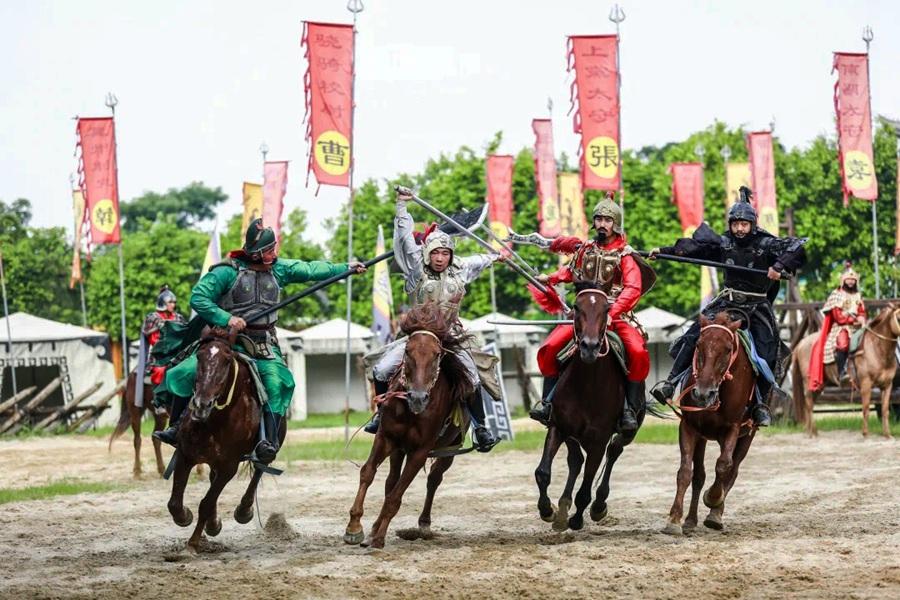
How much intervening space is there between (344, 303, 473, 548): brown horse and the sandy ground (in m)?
0.39

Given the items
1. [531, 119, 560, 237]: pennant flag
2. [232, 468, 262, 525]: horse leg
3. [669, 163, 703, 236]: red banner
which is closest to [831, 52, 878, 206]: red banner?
[669, 163, 703, 236]: red banner

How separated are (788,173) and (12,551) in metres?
42.3

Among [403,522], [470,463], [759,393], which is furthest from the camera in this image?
[470,463]

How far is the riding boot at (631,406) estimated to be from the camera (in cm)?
1146

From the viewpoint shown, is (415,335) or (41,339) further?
(41,339)

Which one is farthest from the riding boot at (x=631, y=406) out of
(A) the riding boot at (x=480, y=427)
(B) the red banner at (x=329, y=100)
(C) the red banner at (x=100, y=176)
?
(C) the red banner at (x=100, y=176)

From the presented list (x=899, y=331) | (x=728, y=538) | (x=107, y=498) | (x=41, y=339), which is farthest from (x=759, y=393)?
(x=41, y=339)

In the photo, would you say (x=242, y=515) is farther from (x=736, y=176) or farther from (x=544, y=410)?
(x=736, y=176)

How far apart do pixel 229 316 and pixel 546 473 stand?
2795mm

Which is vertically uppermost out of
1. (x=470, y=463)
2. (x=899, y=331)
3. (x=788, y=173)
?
(x=788, y=173)

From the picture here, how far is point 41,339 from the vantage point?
34062 mm

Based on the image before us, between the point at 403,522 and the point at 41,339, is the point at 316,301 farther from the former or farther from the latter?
the point at 403,522

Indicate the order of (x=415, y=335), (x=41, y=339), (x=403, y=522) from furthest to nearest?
(x=41, y=339) < (x=403, y=522) < (x=415, y=335)

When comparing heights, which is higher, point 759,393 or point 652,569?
point 759,393
